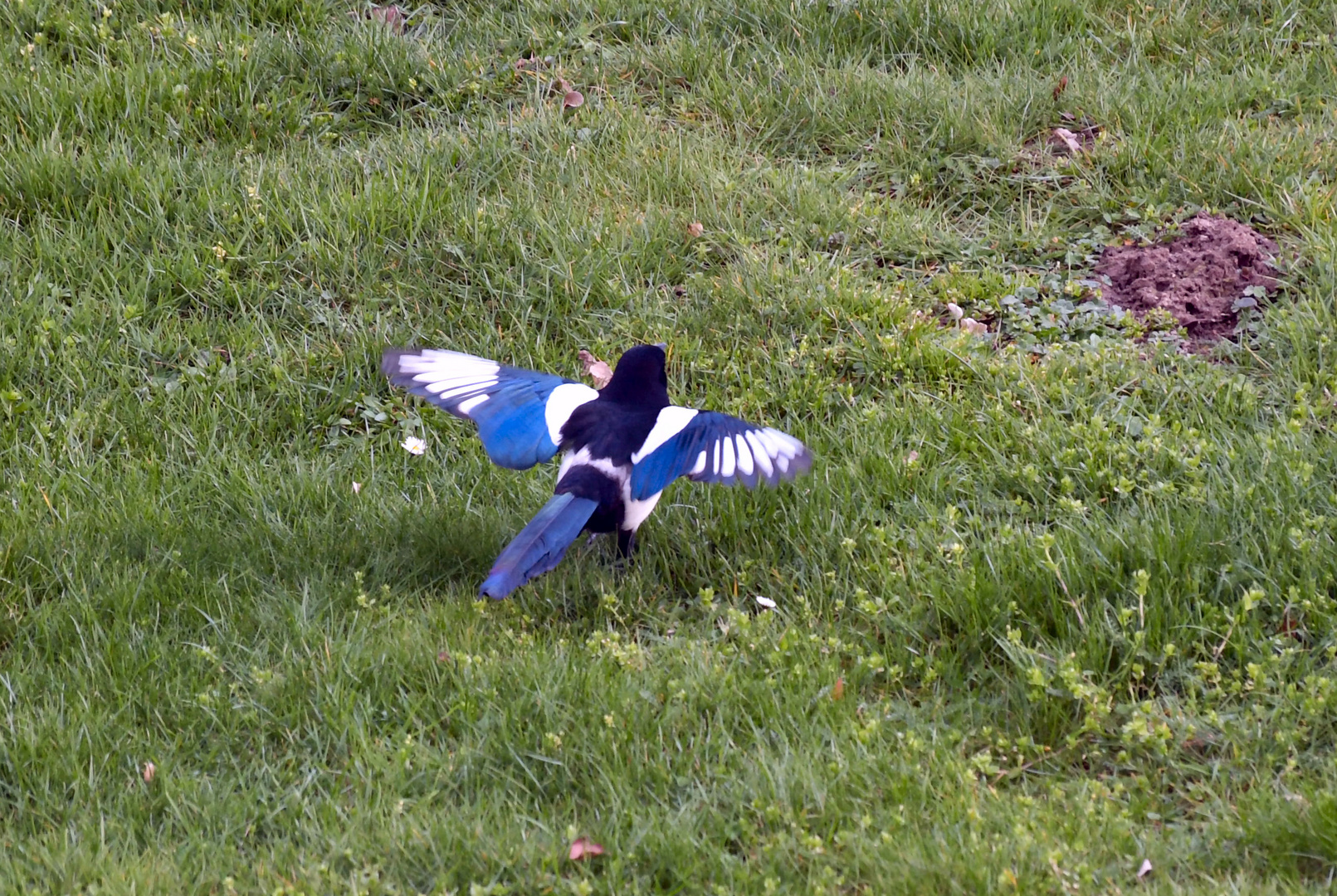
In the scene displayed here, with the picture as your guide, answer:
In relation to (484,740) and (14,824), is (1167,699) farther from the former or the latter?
(14,824)

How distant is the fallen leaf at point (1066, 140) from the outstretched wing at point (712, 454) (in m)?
2.36

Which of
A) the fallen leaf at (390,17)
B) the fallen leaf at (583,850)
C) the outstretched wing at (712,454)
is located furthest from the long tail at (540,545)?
the fallen leaf at (390,17)

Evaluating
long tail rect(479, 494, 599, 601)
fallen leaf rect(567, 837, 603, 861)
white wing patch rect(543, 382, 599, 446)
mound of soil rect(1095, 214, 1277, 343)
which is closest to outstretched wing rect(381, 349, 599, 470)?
white wing patch rect(543, 382, 599, 446)

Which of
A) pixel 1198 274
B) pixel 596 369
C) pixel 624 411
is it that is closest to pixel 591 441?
pixel 624 411

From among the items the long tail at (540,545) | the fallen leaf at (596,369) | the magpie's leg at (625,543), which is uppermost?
the long tail at (540,545)

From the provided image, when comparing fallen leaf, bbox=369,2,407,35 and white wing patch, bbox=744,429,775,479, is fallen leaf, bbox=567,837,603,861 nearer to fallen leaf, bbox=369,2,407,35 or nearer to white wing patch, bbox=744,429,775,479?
white wing patch, bbox=744,429,775,479

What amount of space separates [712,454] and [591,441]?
1.14ft

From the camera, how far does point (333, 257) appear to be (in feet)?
15.3

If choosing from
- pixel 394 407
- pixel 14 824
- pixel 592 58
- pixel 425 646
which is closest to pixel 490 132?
pixel 592 58

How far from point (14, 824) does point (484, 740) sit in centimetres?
101

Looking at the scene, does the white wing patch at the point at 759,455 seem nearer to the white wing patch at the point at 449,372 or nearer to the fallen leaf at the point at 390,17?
the white wing patch at the point at 449,372

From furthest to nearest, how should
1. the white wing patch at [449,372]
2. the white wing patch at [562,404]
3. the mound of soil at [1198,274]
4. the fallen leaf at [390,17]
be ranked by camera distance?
the fallen leaf at [390,17] → the mound of soil at [1198,274] → the white wing patch at [449,372] → the white wing patch at [562,404]

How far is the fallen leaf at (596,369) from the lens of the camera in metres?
4.34

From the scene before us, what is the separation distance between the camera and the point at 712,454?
331 cm
